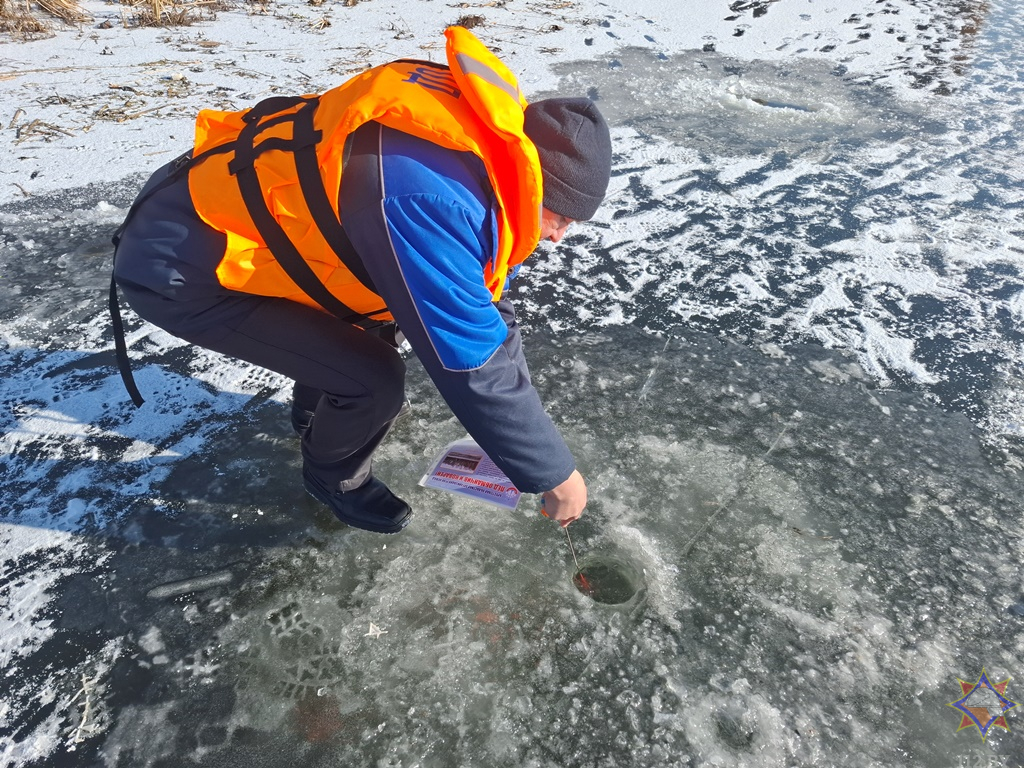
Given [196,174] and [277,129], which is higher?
[277,129]

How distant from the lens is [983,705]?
5.65 feet

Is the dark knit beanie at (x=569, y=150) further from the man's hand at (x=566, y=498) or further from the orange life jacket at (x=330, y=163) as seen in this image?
the man's hand at (x=566, y=498)

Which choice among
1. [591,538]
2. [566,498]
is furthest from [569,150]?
[591,538]

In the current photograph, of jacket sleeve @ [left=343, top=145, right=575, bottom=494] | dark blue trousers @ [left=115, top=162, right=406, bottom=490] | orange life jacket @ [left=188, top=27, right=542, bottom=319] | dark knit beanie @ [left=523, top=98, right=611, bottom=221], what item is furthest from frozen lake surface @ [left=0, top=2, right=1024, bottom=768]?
dark knit beanie @ [left=523, top=98, right=611, bottom=221]

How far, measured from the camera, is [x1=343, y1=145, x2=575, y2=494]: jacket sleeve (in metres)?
1.32

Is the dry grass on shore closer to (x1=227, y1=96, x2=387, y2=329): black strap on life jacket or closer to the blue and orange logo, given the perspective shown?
(x1=227, y1=96, x2=387, y2=329): black strap on life jacket

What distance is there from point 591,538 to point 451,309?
0.99 m

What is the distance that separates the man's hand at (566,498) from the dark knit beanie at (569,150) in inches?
23.7

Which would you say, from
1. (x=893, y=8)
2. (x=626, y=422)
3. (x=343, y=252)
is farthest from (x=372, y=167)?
(x=893, y=8)

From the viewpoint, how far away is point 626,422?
246cm

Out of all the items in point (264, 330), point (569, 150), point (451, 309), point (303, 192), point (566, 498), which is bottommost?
point (566, 498)

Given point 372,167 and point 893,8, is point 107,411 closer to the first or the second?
point 372,167

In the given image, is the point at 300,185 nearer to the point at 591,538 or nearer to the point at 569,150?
the point at 569,150

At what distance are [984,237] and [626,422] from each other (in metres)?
2.40
